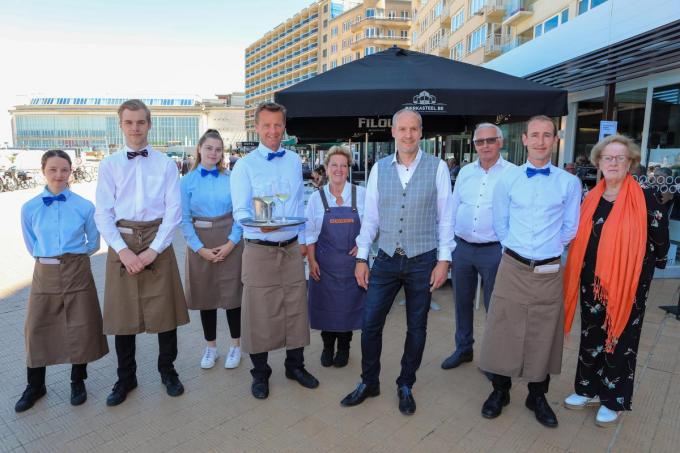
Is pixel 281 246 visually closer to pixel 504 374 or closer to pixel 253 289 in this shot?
pixel 253 289

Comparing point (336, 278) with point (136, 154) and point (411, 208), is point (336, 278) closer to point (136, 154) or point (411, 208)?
point (411, 208)

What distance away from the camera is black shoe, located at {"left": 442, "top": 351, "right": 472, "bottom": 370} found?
3867 mm

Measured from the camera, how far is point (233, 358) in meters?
3.93

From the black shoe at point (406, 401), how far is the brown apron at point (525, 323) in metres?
0.59

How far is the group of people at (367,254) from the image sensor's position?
2.89 metres

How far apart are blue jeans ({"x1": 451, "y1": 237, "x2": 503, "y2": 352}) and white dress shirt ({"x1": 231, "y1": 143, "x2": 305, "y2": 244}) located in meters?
1.41

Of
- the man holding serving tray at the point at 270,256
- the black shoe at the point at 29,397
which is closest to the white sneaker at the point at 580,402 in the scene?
the man holding serving tray at the point at 270,256

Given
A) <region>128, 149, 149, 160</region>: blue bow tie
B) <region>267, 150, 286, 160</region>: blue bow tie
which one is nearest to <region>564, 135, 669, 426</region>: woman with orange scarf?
<region>267, 150, 286, 160</region>: blue bow tie

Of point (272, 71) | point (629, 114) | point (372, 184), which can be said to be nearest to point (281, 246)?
point (372, 184)

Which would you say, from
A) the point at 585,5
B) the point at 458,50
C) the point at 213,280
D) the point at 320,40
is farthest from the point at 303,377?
the point at 320,40

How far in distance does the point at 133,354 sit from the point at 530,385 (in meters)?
2.94

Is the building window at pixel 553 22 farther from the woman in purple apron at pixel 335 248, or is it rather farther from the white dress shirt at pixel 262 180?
the white dress shirt at pixel 262 180

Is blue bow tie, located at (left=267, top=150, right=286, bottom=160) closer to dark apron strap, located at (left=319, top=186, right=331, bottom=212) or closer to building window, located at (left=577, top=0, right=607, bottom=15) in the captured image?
dark apron strap, located at (left=319, top=186, right=331, bottom=212)

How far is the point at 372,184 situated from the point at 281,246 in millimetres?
826
